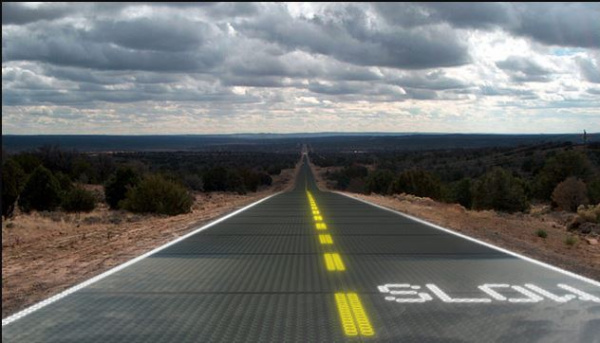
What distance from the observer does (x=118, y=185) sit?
47375 millimetres

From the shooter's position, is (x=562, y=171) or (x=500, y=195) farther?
(x=562, y=171)

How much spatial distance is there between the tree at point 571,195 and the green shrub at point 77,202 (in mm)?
36313

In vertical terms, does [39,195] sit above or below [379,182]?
above

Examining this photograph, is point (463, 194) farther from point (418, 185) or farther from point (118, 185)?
point (118, 185)

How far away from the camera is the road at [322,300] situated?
20.7 ft

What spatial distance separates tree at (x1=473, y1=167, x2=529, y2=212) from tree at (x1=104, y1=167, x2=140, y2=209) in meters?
28.1

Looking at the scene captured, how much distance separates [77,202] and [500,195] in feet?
110

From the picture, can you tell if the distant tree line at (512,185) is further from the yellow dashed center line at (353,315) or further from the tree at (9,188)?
the yellow dashed center line at (353,315)

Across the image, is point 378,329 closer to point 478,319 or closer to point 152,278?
point 478,319

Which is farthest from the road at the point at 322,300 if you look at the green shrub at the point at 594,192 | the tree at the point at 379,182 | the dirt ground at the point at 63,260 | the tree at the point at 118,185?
the tree at the point at 379,182

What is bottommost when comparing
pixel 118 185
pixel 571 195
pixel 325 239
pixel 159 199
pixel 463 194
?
pixel 463 194

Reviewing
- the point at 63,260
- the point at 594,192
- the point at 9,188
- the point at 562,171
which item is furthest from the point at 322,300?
the point at 562,171

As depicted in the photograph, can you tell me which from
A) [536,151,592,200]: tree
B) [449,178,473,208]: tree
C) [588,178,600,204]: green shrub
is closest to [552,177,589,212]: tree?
[588,178,600,204]: green shrub

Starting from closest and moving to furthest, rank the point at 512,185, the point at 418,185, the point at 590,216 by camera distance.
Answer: the point at 590,216 → the point at 512,185 → the point at 418,185
